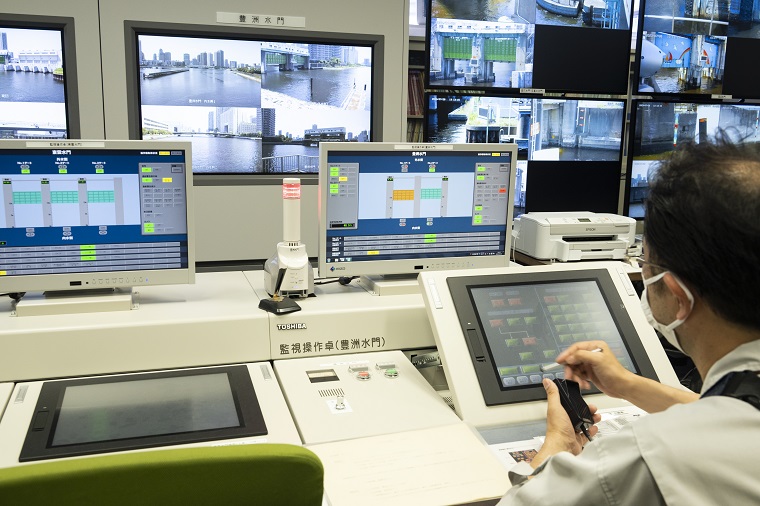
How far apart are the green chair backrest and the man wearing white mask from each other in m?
0.34

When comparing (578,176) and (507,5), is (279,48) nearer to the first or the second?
(507,5)

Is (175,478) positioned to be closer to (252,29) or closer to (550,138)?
(252,29)

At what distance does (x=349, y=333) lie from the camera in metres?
1.83

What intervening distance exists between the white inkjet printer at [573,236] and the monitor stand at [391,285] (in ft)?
3.95

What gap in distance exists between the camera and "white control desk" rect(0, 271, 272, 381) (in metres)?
1.60

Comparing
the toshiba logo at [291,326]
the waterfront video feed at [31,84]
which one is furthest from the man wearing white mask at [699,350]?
the waterfront video feed at [31,84]

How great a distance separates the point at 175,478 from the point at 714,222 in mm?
753


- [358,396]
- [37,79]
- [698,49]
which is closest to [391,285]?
[358,396]

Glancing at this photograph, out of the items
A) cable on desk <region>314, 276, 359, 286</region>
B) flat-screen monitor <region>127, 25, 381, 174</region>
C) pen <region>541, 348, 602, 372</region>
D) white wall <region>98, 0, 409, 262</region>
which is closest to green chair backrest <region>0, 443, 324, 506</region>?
pen <region>541, 348, 602, 372</region>

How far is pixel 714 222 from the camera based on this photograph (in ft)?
2.85

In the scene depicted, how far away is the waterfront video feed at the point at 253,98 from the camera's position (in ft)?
11.4

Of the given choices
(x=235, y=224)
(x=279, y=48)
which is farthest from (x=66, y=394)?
(x=279, y=48)

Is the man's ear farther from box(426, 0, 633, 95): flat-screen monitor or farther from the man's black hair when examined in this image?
box(426, 0, 633, 95): flat-screen monitor

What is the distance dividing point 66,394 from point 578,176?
3091 mm
